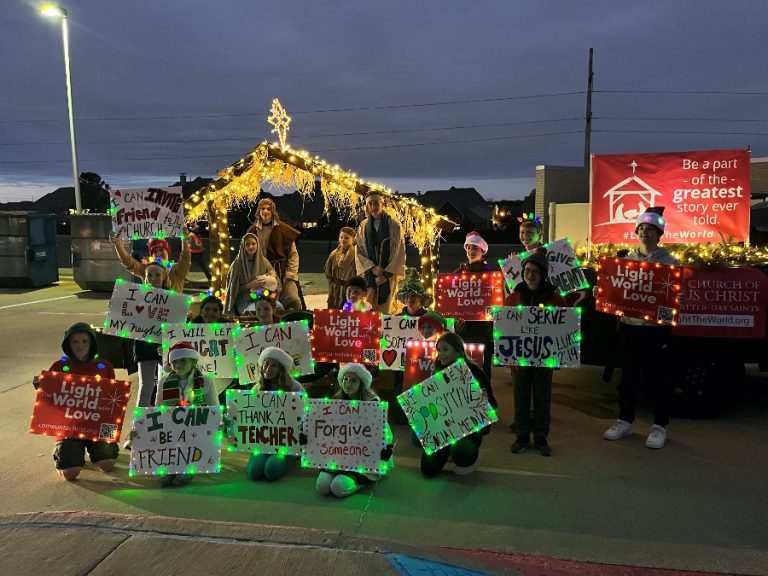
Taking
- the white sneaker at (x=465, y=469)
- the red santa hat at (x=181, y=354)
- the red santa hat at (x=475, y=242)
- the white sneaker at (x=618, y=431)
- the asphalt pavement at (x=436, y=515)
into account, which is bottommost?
the asphalt pavement at (x=436, y=515)

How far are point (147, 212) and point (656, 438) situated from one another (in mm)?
5388

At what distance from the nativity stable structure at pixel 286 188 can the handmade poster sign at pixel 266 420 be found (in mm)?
3074

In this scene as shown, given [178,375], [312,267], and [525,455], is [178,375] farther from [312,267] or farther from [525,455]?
[312,267]

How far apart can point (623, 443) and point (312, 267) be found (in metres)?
17.9

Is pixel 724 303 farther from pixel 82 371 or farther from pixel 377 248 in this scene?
pixel 82 371

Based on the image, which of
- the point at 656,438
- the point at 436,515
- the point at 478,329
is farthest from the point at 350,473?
the point at 656,438

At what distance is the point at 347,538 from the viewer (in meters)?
3.59

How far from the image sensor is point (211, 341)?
534 centimetres

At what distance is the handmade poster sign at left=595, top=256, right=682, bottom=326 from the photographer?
4.87 metres

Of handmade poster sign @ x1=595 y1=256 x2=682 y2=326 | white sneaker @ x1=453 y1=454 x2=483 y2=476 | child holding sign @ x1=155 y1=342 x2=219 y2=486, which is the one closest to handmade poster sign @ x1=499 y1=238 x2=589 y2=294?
handmade poster sign @ x1=595 y1=256 x2=682 y2=326

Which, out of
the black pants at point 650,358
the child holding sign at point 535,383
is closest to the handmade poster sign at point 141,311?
the child holding sign at point 535,383

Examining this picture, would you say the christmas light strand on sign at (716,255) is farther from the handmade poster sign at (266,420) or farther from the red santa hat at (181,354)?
the red santa hat at (181,354)

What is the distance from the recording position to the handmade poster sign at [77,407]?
15.1ft

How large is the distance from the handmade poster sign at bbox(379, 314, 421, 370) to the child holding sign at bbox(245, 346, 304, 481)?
122cm
